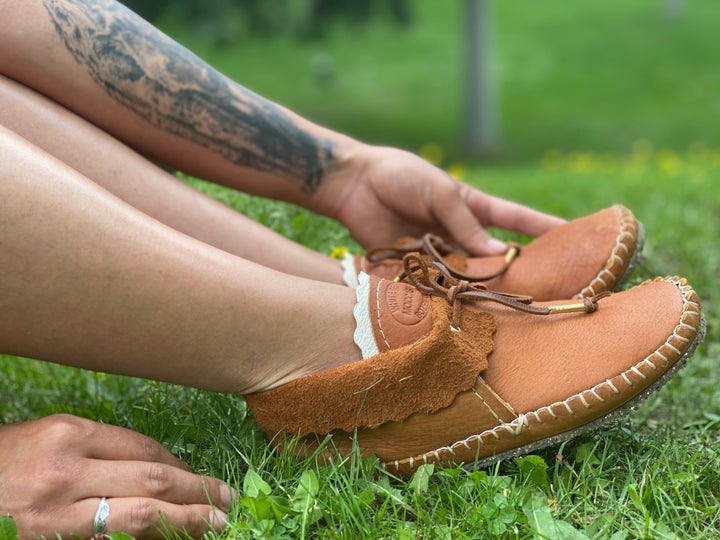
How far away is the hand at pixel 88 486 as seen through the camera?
1.21 meters

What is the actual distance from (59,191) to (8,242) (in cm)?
11

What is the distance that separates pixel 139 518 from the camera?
1.21m

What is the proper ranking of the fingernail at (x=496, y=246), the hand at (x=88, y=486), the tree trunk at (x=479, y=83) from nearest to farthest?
the hand at (x=88, y=486)
the fingernail at (x=496, y=246)
the tree trunk at (x=479, y=83)

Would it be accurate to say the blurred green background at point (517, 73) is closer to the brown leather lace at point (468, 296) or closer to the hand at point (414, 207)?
the hand at point (414, 207)

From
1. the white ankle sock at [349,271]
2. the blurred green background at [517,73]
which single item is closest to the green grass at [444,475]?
the white ankle sock at [349,271]

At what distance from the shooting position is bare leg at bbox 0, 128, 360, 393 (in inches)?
47.6

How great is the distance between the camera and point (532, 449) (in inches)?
55.4

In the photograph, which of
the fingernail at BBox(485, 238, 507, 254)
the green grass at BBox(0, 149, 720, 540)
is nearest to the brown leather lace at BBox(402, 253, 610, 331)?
the green grass at BBox(0, 149, 720, 540)

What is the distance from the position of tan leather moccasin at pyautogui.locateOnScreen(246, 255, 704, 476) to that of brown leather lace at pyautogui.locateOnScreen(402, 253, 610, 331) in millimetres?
33

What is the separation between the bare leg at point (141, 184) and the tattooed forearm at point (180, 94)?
0.42 ft

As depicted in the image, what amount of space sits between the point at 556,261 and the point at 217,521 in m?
0.95

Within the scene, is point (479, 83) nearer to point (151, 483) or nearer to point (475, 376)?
point (475, 376)

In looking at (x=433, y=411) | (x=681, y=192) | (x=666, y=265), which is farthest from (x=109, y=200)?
(x=681, y=192)

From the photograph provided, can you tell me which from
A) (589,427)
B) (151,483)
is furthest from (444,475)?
(151,483)
